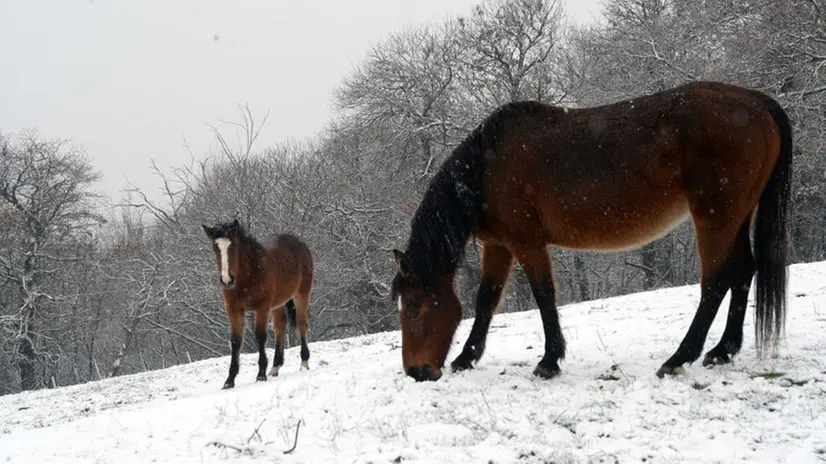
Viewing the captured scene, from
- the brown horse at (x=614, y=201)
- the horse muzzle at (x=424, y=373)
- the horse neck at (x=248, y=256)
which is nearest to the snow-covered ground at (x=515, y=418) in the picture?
the horse muzzle at (x=424, y=373)

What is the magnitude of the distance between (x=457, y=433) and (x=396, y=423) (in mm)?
502

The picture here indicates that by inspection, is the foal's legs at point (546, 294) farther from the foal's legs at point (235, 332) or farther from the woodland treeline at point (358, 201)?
the woodland treeline at point (358, 201)

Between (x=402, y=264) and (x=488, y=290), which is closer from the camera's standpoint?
(x=402, y=264)

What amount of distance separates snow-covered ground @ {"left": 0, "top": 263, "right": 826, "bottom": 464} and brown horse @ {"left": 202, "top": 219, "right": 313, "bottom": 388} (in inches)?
116

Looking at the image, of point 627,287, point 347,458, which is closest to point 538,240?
point 347,458

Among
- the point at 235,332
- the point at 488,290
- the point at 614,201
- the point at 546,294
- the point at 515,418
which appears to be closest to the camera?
the point at 515,418

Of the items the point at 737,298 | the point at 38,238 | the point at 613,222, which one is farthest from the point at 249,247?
the point at 38,238

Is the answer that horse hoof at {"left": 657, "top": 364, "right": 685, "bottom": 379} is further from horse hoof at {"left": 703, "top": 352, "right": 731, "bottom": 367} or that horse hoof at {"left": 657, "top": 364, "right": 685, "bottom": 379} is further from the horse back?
the horse back

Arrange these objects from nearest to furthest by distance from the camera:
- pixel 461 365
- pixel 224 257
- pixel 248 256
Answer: pixel 461 365, pixel 224 257, pixel 248 256

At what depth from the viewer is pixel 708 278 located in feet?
16.7

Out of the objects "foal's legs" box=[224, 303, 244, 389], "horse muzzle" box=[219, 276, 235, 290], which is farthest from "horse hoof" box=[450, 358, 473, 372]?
"foal's legs" box=[224, 303, 244, 389]

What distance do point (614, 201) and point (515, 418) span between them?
6.69 ft

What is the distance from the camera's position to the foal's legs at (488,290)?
6176 mm

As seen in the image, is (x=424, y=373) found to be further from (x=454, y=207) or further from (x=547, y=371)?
(x=454, y=207)
